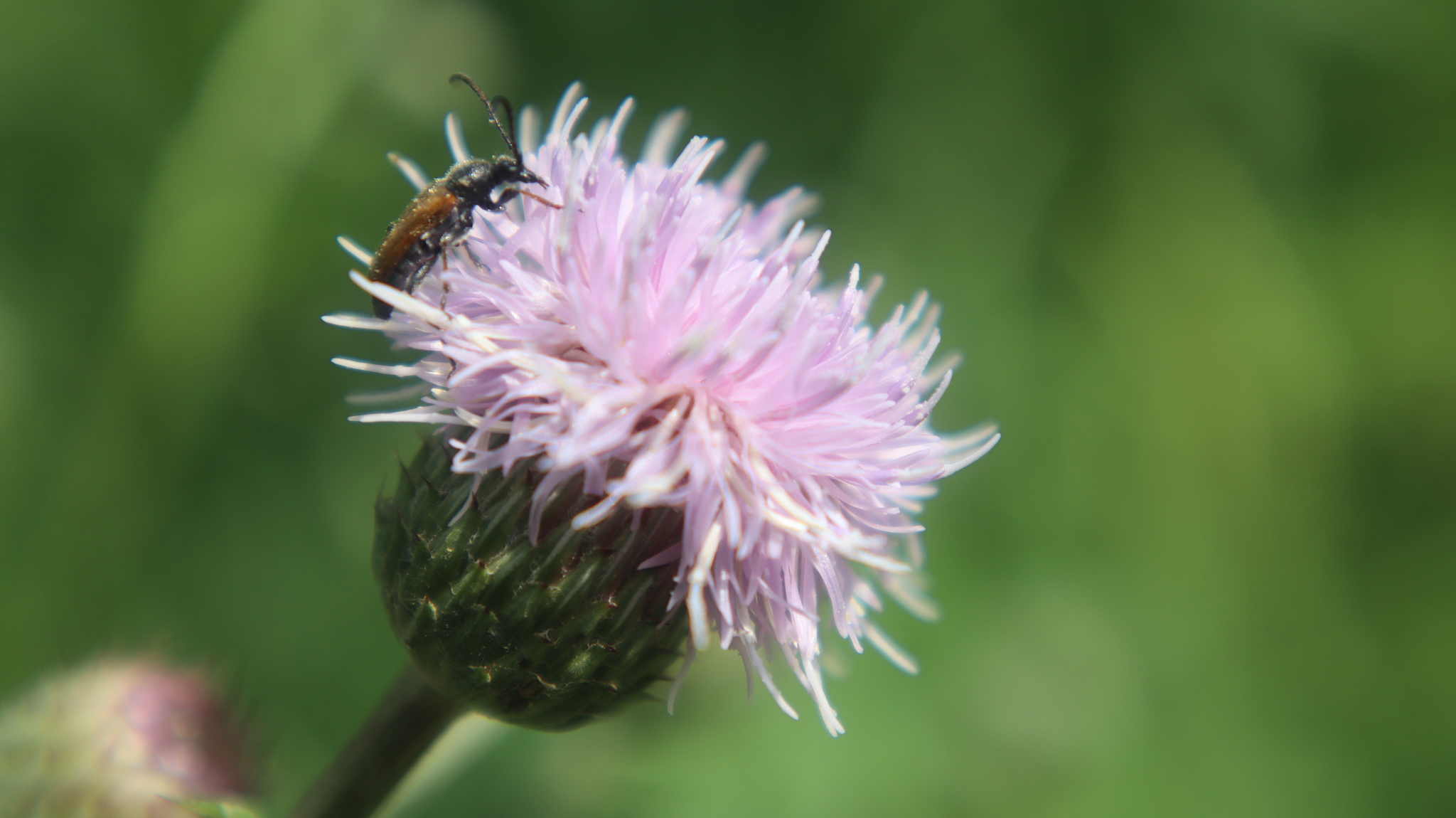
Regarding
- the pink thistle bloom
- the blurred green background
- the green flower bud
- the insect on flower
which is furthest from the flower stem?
the blurred green background

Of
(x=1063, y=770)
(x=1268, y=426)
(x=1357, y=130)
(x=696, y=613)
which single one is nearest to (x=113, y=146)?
(x=696, y=613)

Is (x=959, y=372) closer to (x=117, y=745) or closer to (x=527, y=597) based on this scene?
(x=527, y=597)

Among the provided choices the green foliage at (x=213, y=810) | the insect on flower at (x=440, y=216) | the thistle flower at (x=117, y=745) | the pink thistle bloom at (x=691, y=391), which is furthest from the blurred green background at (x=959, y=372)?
the insect on flower at (x=440, y=216)

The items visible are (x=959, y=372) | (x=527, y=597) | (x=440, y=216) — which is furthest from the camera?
(x=959, y=372)

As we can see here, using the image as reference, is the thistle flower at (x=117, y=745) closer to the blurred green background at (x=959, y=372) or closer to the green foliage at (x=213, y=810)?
the blurred green background at (x=959, y=372)

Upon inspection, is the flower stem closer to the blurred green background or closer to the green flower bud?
the green flower bud

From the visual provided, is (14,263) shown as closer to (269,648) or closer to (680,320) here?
(269,648)

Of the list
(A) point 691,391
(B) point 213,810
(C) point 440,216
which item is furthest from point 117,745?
(A) point 691,391
